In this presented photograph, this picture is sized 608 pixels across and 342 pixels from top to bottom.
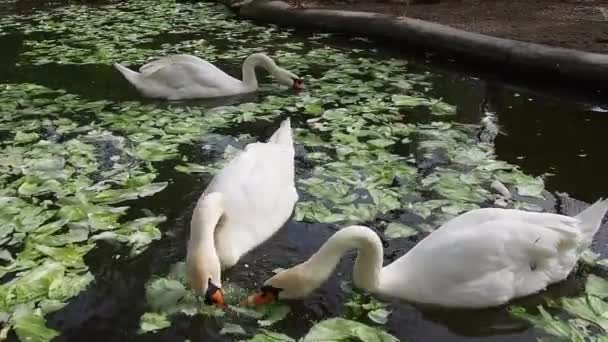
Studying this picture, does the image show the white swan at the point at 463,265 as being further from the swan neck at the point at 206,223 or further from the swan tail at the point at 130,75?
the swan tail at the point at 130,75

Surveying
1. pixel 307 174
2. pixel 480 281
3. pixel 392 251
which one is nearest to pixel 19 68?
pixel 307 174

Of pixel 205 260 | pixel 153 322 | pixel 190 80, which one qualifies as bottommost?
pixel 153 322

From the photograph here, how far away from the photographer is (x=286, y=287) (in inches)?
119

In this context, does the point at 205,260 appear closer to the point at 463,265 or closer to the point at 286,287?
the point at 286,287

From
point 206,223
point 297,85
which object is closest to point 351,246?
point 206,223

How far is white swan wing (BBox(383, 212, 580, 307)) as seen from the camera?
118 inches

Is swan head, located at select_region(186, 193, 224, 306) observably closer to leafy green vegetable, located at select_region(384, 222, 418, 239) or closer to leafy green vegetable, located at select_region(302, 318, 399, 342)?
leafy green vegetable, located at select_region(302, 318, 399, 342)

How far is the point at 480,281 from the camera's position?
3002 mm

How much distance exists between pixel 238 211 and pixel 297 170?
3.35 ft

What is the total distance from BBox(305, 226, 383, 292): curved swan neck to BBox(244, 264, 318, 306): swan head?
43mm

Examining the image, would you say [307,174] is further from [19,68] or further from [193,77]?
[19,68]

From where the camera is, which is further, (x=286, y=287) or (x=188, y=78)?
(x=188, y=78)

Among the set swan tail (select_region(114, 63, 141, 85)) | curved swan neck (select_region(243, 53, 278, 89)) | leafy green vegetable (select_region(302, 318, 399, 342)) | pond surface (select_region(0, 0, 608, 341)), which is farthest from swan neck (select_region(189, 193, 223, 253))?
swan tail (select_region(114, 63, 141, 85))

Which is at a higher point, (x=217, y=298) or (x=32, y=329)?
(x=217, y=298)
